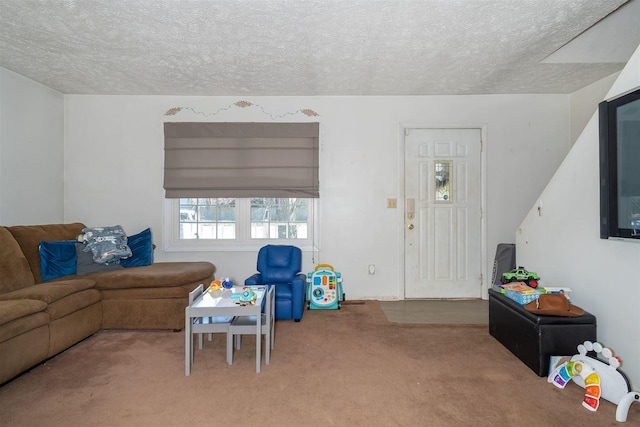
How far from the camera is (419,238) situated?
13.7ft

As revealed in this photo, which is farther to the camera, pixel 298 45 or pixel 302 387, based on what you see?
pixel 298 45

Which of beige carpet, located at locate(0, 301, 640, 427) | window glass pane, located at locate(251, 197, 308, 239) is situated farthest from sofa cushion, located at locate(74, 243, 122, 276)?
window glass pane, located at locate(251, 197, 308, 239)

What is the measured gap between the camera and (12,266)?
281cm

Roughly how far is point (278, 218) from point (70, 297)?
87.2 inches

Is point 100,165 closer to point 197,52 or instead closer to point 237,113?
point 237,113

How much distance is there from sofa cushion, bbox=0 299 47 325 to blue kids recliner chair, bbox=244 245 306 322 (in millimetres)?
1587

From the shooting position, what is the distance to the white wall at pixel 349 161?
413 centimetres

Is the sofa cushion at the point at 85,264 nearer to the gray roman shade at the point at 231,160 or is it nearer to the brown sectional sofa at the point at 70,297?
the brown sectional sofa at the point at 70,297

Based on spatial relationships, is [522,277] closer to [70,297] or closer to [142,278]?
[142,278]

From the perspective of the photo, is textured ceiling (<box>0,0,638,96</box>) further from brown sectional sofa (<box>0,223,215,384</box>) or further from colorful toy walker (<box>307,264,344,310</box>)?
colorful toy walker (<box>307,264,344,310</box>)

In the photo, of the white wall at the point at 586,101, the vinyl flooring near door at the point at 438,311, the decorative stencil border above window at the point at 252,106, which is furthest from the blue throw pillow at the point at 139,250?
the white wall at the point at 586,101

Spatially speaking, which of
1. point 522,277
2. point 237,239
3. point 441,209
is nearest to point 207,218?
point 237,239

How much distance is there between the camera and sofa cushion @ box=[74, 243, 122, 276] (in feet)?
10.6

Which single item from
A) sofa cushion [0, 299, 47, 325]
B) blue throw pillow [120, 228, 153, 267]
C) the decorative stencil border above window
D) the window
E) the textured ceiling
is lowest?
sofa cushion [0, 299, 47, 325]
